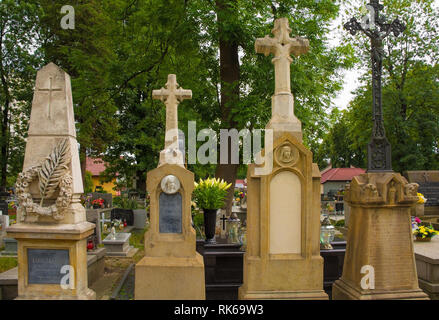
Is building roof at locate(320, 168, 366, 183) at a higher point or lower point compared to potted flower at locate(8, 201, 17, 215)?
higher

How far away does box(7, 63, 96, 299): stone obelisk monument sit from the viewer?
15.8ft

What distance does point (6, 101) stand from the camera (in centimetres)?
2142

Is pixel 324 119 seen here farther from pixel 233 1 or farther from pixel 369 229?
pixel 369 229

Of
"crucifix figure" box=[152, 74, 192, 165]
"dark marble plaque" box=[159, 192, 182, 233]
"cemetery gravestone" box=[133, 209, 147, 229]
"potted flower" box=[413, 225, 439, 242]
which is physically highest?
"crucifix figure" box=[152, 74, 192, 165]

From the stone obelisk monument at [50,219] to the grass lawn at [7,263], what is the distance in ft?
12.5

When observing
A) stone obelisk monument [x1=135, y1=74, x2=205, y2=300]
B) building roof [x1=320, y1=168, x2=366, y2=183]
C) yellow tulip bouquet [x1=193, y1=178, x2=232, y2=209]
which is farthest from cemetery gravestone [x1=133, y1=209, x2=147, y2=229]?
building roof [x1=320, y1=168, x2=366, y2=183]

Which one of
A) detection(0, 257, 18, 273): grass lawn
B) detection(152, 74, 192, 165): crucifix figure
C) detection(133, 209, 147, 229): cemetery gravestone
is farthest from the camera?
detection(133, 209, 147, 229): cemetery gravestone

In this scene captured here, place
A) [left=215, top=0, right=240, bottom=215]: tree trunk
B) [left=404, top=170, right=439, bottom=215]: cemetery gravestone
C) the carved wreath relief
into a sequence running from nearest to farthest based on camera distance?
1. the carved wreath relief
2. [left=215, top=0, right=240, bottom=215]: tree trunk
3. [left=404, top=170, right=439, bottom=215]: cemetery gravestone

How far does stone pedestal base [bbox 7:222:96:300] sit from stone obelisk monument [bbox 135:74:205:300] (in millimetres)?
901

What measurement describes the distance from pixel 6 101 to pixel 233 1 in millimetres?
17704

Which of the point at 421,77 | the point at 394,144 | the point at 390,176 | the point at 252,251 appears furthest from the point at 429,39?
the point at 252,251

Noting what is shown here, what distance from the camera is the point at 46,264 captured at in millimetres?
4898

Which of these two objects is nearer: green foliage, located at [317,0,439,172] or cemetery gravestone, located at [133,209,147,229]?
cemetery gravestone, located at [133,209,147,229]

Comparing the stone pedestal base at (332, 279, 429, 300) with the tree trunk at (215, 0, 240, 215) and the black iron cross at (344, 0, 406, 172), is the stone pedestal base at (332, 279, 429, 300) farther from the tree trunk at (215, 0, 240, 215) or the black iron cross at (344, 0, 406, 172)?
the tree trunk at (215, 0, 240, 215)
